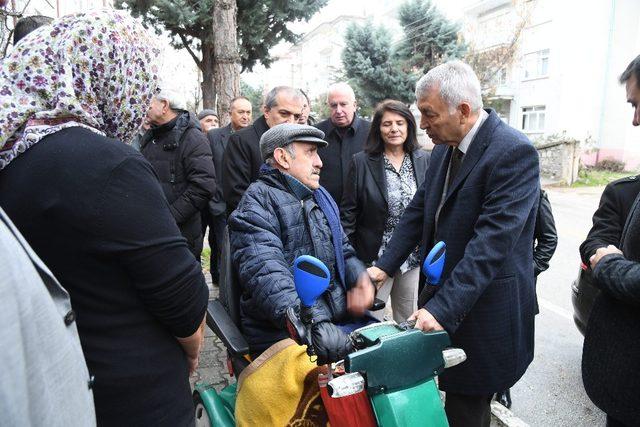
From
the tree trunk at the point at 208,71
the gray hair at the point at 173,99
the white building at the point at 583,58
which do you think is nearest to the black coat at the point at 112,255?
the gray hair at the point at 173,99

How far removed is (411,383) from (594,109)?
2329 cm

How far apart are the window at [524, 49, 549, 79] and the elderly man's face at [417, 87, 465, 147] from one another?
77.3 ft

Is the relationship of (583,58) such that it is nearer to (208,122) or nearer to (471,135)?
(208,122)

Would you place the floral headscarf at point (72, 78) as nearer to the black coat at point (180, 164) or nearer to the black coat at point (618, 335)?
the black coat at point (618, 335)

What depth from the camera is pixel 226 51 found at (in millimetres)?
6883

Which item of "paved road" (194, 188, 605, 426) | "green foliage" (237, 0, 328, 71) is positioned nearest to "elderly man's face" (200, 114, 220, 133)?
"paved road" (194, 188, 605, 426)

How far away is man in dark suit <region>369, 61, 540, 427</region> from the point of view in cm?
182

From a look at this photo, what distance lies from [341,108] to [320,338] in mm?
2809

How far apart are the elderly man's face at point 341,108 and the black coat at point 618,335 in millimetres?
2485

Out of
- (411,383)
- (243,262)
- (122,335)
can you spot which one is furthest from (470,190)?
(122,335)

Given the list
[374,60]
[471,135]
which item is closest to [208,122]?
[471,135]

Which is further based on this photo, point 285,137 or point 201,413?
point 201,413

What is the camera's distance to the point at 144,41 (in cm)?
139

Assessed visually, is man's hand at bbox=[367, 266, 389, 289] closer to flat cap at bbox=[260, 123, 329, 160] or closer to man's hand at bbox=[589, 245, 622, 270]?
flat cap at bbox=[260, 123, 329, 160]
